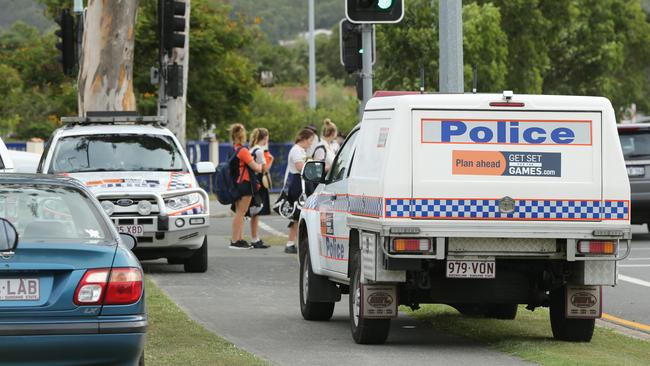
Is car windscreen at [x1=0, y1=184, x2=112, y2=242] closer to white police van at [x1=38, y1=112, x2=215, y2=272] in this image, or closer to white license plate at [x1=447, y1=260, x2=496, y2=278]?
white license plate at [x1=447, y1=260, x2=496, y2=278]

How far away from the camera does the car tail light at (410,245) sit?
1077cm

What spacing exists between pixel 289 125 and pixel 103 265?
47856mm

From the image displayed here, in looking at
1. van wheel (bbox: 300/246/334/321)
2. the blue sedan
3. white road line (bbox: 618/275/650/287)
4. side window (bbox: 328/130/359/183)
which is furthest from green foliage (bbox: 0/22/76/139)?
the blue sedan

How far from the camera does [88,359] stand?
26.3 feet

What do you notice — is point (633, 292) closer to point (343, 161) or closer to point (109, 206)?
point (343, 161)

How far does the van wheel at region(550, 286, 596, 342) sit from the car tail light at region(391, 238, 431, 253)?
4.38 ft

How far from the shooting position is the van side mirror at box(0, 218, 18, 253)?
799cm

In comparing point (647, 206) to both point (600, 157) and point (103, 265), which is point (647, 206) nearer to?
point (600, 157)

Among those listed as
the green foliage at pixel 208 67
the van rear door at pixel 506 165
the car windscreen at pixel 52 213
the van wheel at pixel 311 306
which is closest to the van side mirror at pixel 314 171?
the van wheel at pixel 311 306

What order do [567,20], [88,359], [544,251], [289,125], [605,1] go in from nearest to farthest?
[88,359], [544,251], [289,125], [567,20], [605,1]

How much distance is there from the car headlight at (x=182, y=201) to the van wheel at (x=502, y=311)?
16.3ft

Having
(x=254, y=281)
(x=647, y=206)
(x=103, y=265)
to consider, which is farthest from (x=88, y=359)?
(x=647, y=206)

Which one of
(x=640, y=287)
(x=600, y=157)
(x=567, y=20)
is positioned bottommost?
(x=640, y=287)

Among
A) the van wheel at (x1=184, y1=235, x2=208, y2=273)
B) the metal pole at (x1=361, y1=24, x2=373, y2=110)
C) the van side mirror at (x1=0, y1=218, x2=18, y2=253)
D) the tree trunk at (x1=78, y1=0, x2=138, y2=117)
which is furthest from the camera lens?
the tree trunk at (x1=78, y1=0, x2=138, y2=117)
